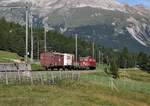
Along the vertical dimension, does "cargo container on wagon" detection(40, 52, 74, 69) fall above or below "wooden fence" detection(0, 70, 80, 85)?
above

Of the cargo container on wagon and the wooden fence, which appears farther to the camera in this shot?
the cargo container on wagon

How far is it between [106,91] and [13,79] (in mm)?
12122

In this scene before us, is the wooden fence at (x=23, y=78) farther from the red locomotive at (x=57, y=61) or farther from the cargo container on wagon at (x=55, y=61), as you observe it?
the cargo container on wagon at (x=55, y=61)

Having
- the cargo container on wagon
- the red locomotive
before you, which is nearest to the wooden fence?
the red locomotive

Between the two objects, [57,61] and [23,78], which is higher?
[57,61]

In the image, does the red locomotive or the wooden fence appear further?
the red locomotive

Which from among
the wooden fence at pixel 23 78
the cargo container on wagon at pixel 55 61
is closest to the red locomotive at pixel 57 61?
the cargo container on wagon at pixel 55 61

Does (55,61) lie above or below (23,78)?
above

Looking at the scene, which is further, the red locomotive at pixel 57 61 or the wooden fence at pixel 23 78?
the red locomotive at pixel 57 61

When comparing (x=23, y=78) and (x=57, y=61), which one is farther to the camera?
(x=57, y=61)

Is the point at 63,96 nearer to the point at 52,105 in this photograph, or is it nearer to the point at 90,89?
the point at 52,105

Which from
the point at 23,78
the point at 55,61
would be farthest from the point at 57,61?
the point at 23,78

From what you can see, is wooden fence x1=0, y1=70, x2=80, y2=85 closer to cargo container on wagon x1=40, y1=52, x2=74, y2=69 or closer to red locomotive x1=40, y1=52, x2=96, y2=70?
red locomotive x1=40, y1=52, x2=96, y2=70

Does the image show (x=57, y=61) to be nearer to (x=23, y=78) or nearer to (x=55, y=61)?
(x=55, y=61)
